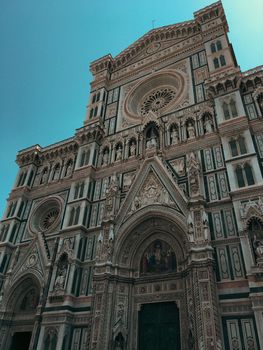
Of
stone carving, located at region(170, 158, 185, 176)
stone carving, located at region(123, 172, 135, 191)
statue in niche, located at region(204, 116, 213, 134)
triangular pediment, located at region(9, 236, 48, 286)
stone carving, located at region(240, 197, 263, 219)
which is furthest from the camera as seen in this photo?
stone carving, located at region(123, 172, 135, 191)

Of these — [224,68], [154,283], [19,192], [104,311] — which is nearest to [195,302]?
[154,283]

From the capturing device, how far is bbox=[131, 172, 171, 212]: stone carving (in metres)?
15.7

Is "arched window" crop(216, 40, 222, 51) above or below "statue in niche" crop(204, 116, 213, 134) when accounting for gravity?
above

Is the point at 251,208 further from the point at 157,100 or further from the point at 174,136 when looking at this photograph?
the point at 157,100

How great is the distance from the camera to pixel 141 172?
17266 millimetres

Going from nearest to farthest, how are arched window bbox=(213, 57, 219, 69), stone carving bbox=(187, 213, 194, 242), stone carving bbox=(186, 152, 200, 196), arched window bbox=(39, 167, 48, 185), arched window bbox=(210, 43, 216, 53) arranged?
stone carving bbox=(187, 213, 194, 242)
stone carving bbox=(186, 152, 200, 196)
arched window bbox=(213, 57, 219, 69)
arched window bbox=(210, 43, 216, 53)
arched window bbox=(39, 167, 48, 185)

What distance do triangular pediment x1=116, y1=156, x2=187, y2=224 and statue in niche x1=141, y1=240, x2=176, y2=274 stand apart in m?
2.03

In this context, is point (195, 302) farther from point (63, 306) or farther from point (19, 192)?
point (19, 192)

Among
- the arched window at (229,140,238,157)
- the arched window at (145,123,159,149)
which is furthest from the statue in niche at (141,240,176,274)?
the arched window at (145,123,159,149)

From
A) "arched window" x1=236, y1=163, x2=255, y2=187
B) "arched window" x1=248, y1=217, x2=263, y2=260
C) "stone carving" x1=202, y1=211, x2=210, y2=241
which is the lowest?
"arched window" x1=248, y1=217, x2=263, y2=260

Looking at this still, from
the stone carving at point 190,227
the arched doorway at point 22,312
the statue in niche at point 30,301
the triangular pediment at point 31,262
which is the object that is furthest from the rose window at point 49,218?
the stone carving at point 190,227

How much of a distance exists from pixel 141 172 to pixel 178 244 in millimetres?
4731

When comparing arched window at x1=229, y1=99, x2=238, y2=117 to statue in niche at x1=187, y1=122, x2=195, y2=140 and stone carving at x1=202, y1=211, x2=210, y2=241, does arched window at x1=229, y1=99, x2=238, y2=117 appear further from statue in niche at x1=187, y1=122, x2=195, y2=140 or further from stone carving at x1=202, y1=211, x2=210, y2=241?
stone carving at x1=202, y1=211, x2=210, y2=241

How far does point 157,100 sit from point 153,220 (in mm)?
10645
